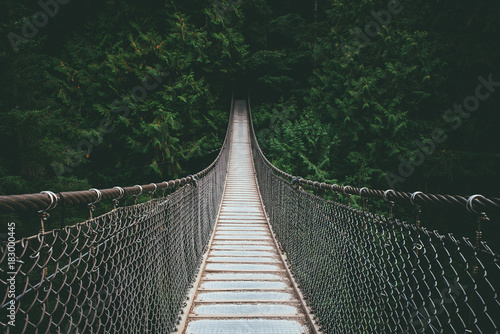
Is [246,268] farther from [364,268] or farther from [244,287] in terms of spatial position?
[364,268]

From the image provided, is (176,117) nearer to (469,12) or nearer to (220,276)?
(220,276)

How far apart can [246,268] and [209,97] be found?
10019 mm

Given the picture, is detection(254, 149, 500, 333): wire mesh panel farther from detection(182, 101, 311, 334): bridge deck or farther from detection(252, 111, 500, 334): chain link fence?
detection(182, 101, 311, 334): bridge deck

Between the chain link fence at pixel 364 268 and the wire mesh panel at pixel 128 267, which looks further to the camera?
the chain link fence at pixel 364 268

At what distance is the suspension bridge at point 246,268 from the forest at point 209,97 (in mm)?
5231

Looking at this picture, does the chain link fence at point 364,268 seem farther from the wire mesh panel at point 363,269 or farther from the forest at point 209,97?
the forest at point 209,97

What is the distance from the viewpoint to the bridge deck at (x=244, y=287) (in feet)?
6.86

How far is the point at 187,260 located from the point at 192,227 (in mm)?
388

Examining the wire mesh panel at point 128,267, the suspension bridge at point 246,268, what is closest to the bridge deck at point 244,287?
the suspension bridge at point 246,268

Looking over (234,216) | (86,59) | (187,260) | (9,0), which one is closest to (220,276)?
(187,260)

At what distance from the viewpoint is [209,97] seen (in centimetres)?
1188

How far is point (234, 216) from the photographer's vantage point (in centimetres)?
512

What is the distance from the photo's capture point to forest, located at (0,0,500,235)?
6.30 metres

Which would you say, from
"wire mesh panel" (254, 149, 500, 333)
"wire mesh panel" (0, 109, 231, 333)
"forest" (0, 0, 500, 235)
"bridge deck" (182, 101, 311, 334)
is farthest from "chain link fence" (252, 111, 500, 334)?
"forest" (0, 0, 500, 235)
